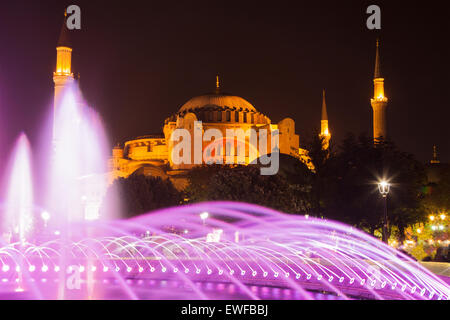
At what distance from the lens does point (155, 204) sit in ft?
159

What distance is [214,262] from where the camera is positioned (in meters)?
24.1

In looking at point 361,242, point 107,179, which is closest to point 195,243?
point 361,242

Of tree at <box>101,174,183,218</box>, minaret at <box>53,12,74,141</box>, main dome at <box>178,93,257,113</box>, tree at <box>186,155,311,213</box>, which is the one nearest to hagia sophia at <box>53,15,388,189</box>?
main dome at <box>178,93,257,113</box>

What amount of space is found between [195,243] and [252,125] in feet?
176

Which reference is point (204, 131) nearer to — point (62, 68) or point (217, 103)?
point (217, 103)

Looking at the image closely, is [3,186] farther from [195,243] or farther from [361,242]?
[361,242]

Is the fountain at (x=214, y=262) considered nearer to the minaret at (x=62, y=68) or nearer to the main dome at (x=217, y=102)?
the minaret at (x=62, y=68)

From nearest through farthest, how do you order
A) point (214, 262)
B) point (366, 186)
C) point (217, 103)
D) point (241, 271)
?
point (241, 271) → point (214, 262) → point (366, 186) → point (217, 103)

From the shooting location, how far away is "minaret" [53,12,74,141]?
208ft

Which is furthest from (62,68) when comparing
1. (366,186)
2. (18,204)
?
(366,186)

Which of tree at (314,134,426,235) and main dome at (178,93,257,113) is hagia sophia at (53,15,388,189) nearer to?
main dome at (178,93,257,113)

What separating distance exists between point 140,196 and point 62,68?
69.3 ft

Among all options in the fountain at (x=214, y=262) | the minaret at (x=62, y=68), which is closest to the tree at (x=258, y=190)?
the fountain at (x=214, y=262)

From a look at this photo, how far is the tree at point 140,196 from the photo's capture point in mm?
47531
